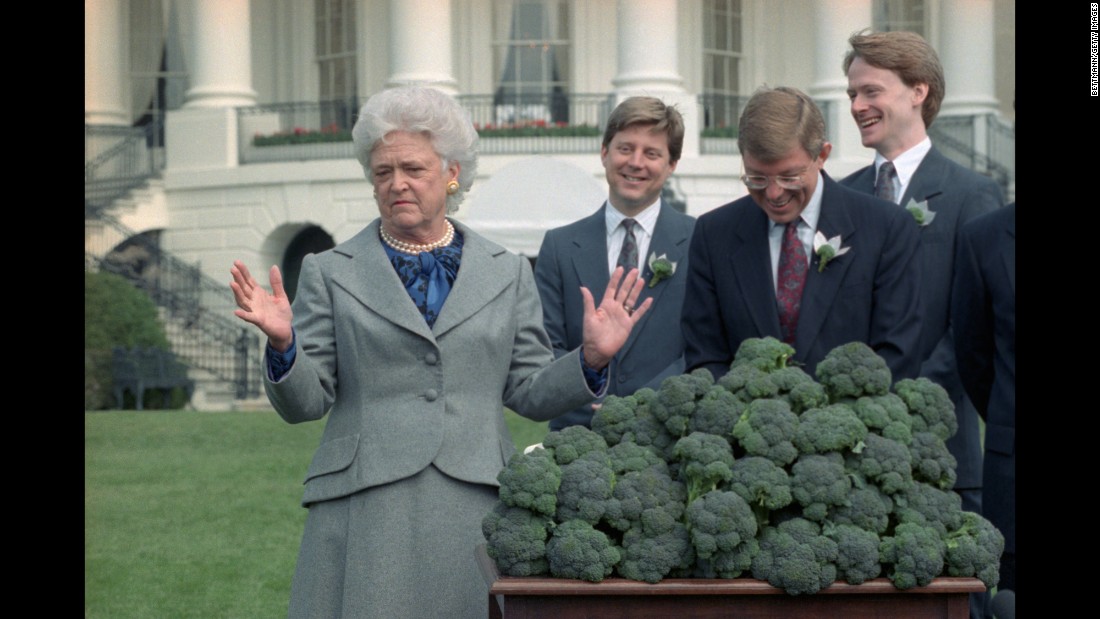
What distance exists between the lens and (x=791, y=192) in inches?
162

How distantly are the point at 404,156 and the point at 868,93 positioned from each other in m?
1.85

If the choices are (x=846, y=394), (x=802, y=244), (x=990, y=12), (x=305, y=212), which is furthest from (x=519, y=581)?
(x=990, y=12)

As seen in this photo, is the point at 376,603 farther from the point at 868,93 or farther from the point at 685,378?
the point at 868,93

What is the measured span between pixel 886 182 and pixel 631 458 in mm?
2246

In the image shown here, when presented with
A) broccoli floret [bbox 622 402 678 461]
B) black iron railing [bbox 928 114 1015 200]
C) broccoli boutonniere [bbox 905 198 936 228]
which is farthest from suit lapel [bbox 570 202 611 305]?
black iron railing [bbox 928 114 1015 200]

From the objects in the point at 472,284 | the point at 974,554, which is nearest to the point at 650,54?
the point at 472,284

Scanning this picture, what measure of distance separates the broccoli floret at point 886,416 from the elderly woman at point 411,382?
799mm

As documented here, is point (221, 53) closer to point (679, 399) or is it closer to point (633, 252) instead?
point (633, 252)

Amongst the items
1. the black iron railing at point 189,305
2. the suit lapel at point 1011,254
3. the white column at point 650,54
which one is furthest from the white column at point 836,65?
the suit lapel at point 1011,254

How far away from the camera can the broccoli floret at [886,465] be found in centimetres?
309

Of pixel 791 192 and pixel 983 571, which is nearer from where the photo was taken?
pixel 983 571

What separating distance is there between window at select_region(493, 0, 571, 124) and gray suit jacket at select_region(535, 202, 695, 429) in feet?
80.4

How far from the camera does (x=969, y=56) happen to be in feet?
94.8

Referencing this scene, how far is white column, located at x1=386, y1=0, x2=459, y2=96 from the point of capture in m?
27.6
